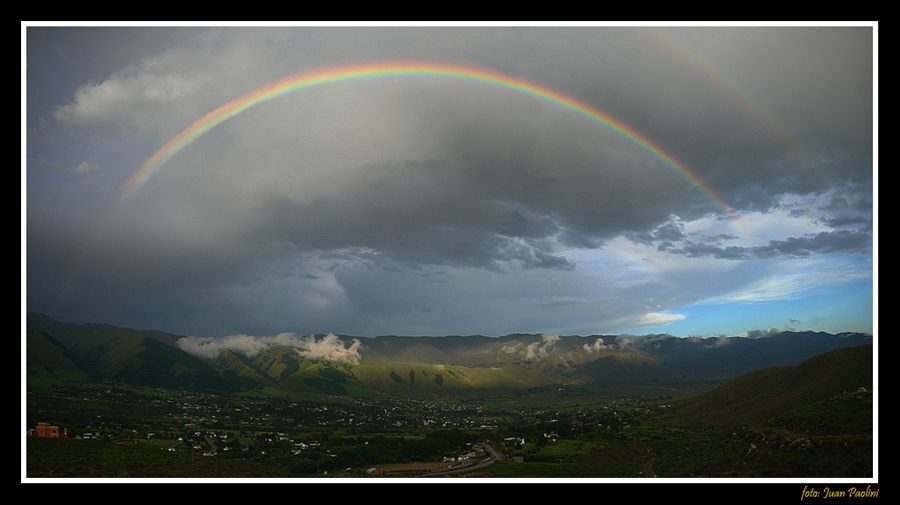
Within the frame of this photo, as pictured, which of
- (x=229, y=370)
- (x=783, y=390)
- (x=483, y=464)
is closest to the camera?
(x=483, y=464)

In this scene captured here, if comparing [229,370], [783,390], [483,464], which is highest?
[783,390]

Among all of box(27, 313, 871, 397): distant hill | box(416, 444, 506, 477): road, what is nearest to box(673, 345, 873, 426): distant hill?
box(416, 444, 506, 477): road

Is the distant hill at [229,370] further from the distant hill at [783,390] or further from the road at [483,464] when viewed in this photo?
the distant hill at [783,390]

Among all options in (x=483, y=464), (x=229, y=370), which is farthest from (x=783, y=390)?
→ (x=229, y=370)

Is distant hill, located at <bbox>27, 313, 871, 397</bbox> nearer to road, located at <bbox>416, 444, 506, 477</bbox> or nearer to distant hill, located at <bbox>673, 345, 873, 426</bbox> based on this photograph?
road, located at <bbox>416, 444, 506, 477</bbox>

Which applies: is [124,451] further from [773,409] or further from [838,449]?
[773,409]

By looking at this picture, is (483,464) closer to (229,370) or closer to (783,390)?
(783,390)

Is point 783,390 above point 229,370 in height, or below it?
above

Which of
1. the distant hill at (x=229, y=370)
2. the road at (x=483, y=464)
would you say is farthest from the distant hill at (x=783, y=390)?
the distant hill at (x=229, y=370)

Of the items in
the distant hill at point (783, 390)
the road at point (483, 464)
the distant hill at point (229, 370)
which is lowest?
the distant hill at point (229, 370)
